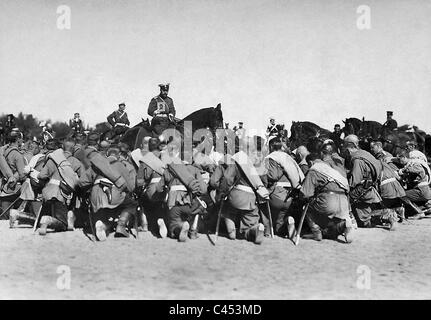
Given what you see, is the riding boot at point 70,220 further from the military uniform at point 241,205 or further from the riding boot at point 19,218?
the military uniform at point 241,205

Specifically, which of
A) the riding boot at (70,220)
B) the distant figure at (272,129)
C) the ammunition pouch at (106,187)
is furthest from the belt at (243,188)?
the distant figure at (272,129)

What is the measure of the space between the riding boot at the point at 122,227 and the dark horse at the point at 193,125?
291cm

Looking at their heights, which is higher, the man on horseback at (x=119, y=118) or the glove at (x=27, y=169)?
the man on horseback at (x=119, y=118)

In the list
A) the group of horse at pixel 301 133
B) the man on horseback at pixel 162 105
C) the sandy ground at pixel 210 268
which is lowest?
the sandy ground at pixel 210 268

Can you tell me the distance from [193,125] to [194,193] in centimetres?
347

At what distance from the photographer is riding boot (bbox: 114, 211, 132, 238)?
28.1 feet

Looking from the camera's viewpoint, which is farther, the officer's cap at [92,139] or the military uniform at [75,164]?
the officer's cap at [92,139]

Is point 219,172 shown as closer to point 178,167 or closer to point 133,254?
point 178,167

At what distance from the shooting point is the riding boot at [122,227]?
28.1 ft

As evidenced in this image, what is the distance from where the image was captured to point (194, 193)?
8.59 metres

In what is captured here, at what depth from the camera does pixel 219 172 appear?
8.66 m

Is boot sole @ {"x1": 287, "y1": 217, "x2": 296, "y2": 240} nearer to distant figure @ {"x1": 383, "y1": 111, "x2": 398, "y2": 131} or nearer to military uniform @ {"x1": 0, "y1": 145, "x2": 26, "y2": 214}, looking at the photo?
military uniform @ {"x1": 0, "y1": 145, "x2": 26, "y2": 214}

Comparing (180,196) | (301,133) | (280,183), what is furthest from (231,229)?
(301,133)
